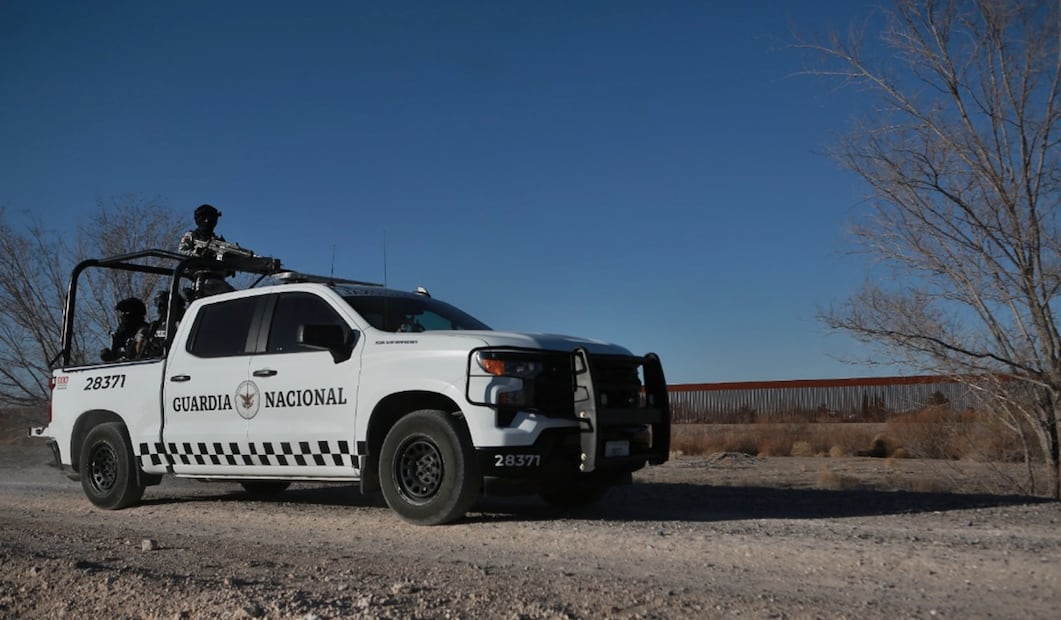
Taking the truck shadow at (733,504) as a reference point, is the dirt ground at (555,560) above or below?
below

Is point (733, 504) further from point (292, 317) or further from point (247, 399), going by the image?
point (247, 399)

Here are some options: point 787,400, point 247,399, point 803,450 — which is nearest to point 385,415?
point 247,399

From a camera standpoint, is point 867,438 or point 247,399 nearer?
point 247,399

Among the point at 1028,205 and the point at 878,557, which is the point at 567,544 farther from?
the point at 1028,205

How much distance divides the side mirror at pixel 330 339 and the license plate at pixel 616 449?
2243 mm

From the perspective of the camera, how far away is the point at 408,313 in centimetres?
870

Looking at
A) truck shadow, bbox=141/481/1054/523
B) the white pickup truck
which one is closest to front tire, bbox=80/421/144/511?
the white pickup truck

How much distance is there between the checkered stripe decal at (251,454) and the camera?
7.96 m

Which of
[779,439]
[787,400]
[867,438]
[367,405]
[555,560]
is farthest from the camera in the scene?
[787,400]

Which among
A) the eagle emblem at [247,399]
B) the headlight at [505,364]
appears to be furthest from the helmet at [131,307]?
the headlight at [505,364]

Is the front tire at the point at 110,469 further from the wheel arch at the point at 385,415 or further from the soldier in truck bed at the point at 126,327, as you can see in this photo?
the wheel arch at the point at 385,415

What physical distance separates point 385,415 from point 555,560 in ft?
8.05

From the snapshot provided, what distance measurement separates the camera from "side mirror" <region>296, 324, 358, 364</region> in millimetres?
7645

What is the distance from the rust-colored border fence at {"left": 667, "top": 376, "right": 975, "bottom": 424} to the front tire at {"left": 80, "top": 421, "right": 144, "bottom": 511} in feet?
66.1
